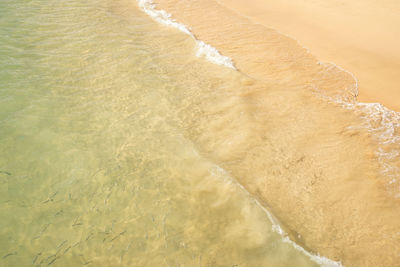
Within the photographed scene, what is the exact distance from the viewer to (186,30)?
7738 millimetres

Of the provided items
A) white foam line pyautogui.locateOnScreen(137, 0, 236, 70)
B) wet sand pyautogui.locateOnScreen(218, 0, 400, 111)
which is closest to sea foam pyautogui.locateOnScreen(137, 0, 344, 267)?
white foam line pyautogui.locateOnScreen(137, 0, 236, 70)

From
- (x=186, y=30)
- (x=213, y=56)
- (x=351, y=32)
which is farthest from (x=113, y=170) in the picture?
(x=351, y=32)

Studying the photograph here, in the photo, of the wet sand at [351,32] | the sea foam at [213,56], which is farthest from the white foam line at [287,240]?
the wet sand at [351,32]

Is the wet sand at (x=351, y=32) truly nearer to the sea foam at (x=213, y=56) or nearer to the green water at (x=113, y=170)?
the sea foam at (x=213, y=56)

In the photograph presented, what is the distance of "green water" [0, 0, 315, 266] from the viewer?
2.85m

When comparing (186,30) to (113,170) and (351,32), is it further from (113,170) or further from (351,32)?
(113,170)

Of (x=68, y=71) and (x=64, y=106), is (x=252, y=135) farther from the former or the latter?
(x=68, y=71)

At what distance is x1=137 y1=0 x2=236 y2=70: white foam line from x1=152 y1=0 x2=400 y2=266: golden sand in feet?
1.35

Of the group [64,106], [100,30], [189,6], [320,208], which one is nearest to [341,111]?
[320,208]

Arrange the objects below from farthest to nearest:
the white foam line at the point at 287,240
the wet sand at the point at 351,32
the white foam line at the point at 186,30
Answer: the white foam line at the point at 186,30 → the wet sand at the point at 351,32 → the white foam line at the point at 287,240

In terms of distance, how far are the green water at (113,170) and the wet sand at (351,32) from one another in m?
3.06

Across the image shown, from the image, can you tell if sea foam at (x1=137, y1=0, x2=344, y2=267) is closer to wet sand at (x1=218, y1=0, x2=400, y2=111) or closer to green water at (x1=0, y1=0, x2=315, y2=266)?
green water at (x1=0, y1=0, x2=315, y2=266)

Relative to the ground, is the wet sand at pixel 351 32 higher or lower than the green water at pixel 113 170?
higher

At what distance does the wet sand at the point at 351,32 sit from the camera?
5.77 meters
